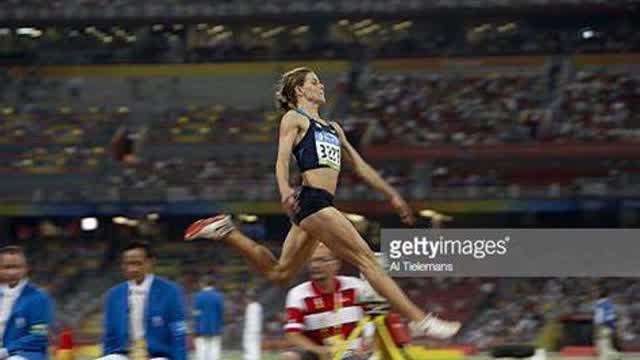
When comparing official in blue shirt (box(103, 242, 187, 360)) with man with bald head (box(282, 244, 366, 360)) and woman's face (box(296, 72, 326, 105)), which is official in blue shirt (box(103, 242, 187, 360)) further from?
woman's face (box(296, 72, 326, 105))

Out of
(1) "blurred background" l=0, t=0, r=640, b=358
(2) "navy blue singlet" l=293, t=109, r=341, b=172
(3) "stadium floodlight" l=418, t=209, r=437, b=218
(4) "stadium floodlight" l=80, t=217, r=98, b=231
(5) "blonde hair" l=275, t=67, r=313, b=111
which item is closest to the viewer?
(2) "navy blue singlet" l=293, t=109, r=341, b=172

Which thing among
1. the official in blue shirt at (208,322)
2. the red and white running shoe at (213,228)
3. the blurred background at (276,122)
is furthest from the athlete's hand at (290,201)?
the blurred background at (276,122)

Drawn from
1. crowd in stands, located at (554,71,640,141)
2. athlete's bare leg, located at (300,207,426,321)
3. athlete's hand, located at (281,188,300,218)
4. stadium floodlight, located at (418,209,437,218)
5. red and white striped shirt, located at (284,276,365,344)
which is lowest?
red and white striped shirt, located at (284,276,365,344)

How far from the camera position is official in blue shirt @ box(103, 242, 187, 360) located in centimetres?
906

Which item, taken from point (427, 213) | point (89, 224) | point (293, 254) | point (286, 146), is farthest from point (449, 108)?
point (286, 146)

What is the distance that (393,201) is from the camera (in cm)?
1018

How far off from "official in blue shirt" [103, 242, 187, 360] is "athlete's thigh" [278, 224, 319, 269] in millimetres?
1058

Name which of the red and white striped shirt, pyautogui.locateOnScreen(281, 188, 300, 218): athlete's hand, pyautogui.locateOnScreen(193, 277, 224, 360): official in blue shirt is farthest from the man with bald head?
pyautogui.locateOnScreen(193, 277, 224, 360): official in blue shirt

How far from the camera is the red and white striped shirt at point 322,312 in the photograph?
357 inches

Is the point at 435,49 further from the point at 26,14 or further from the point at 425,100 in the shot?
the point at 26,14

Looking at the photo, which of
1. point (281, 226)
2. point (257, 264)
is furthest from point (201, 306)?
point (281, 226)

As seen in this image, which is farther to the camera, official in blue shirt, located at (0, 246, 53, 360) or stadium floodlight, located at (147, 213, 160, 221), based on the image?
stadium floodlight, located at (147, 213, 160, 221)

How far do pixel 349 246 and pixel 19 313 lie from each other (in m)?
2.25

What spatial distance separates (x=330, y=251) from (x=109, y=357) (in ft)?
5.23
